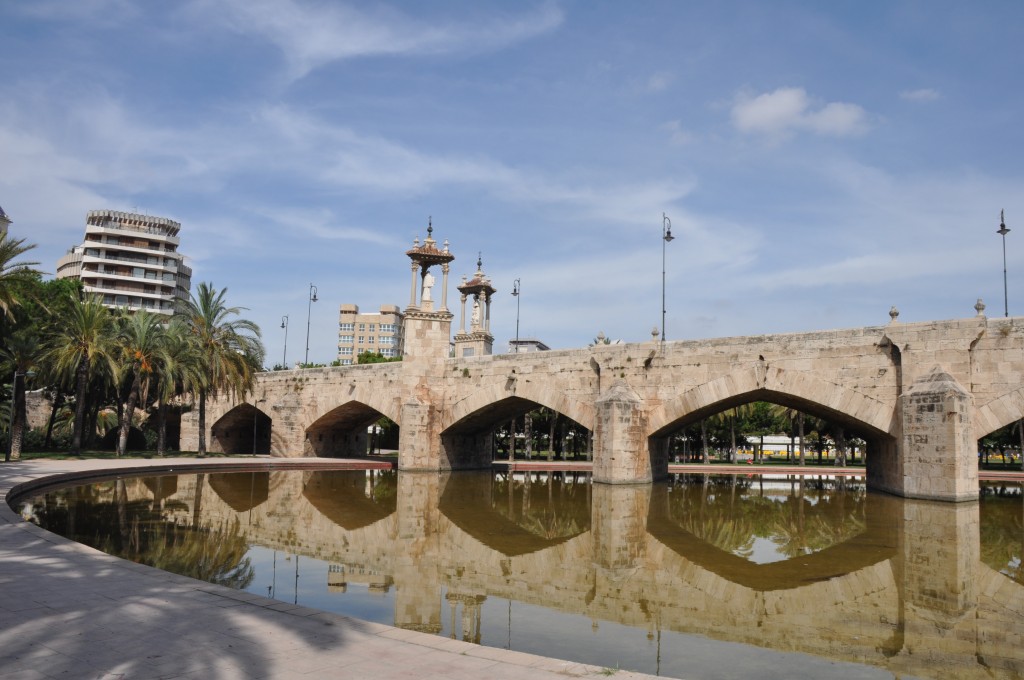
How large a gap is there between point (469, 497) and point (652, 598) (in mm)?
12344

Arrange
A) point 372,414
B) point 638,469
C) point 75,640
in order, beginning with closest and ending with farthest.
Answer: point 75,640 < point 638,469 < point 372,414

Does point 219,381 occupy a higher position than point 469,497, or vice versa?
point 219,381

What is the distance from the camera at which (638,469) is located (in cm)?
2412

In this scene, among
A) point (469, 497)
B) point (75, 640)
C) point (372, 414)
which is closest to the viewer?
point (75, 640)

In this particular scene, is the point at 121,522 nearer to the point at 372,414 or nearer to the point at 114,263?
the point at 372,414

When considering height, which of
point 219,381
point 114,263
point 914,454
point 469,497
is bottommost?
point 469,497

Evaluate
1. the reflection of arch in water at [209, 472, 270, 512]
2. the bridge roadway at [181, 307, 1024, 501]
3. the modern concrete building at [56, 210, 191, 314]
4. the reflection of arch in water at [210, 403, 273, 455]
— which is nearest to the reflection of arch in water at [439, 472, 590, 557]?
the bridge roadway at [181, 307, 1024, 501]

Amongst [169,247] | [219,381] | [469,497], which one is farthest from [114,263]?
[469,497]

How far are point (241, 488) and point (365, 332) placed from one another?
104 meters

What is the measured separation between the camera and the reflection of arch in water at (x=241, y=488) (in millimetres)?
17016

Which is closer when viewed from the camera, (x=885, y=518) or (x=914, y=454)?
(x=885, y=518)

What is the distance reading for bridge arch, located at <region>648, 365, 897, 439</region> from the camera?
20.4 metres

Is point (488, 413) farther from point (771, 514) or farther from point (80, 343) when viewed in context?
point (80, 343)

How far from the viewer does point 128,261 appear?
74.0m
